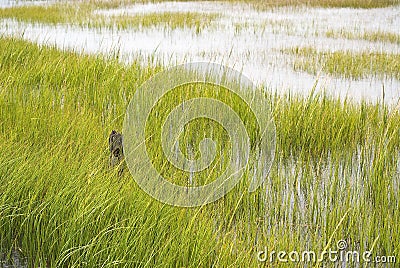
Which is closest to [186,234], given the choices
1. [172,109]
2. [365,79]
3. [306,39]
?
[172,109]

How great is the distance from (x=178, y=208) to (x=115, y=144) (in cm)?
58

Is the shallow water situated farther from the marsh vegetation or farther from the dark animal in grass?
Answer: the dark animal in grass

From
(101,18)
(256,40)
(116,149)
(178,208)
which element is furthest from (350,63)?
(101,18)

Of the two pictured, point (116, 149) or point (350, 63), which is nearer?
point (116, 149)

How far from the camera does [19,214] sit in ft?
7.54

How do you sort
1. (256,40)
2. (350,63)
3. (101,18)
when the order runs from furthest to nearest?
(101,18) → (256,40) → (350,63)

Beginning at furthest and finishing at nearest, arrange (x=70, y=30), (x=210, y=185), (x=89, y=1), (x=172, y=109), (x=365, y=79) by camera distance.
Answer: (x=89, y=1) < (x=70, y=30) < (x=365, y=79) < (x=172, y=109) < (x=210, y=185)

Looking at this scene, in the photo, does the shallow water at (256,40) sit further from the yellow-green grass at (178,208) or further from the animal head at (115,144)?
the animal head at (115,144)

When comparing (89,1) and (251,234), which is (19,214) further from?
(89,1)

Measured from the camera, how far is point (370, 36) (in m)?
9.41

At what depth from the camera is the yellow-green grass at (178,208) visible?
2197 mm

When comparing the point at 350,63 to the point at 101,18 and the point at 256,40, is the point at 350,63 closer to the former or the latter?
the point at 256,40

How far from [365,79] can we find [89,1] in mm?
10817

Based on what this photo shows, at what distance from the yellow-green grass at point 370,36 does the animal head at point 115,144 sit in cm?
732
